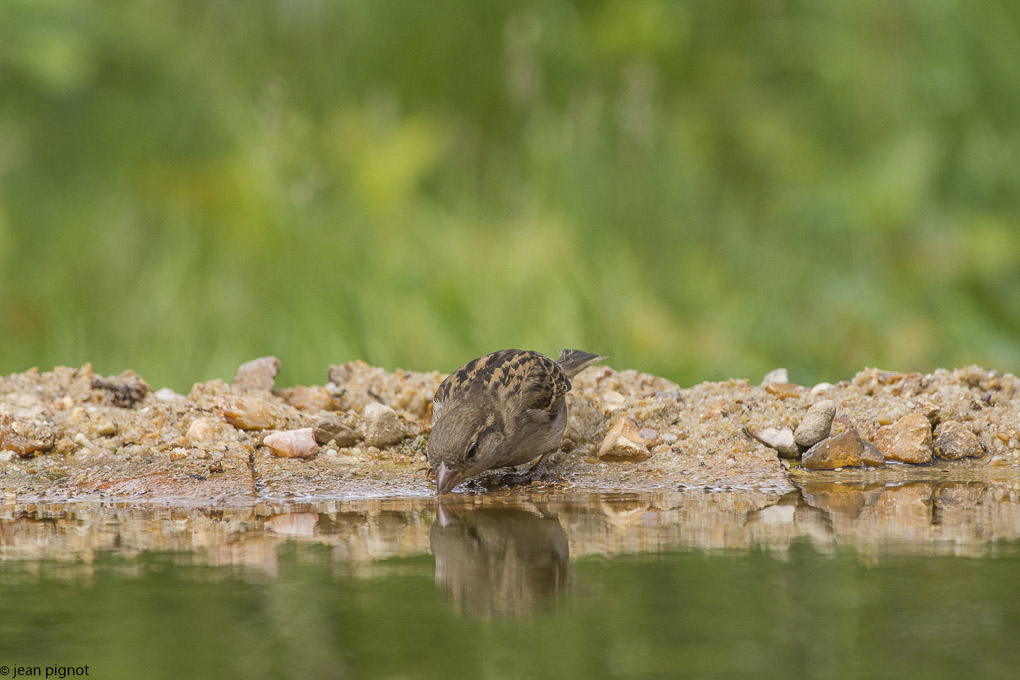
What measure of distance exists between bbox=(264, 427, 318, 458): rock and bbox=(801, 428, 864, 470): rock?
1709 mm

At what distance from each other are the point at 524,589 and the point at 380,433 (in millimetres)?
1835

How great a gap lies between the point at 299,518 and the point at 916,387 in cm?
247

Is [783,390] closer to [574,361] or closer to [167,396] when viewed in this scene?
[574,361]

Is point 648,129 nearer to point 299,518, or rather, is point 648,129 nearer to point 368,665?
point 299,518

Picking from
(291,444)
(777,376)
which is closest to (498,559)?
(291,444)

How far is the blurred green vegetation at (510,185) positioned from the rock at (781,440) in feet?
3.41

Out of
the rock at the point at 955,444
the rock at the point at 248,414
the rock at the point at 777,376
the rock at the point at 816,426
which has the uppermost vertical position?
the rock at the point at 777,376

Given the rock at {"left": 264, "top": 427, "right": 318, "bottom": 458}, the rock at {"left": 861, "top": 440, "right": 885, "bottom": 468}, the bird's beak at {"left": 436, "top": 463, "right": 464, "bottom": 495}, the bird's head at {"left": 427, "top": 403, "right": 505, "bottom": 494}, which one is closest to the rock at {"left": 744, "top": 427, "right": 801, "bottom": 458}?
the rock at {"left": 861, "top": 440, "right": 885, "bottom": 468}

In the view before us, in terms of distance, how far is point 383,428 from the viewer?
391 centimetres

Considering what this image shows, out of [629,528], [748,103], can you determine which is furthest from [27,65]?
[629,528]

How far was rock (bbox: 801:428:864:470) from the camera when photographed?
3729 millimetres

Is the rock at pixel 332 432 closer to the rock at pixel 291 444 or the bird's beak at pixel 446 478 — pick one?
the rock at pixel 291 444

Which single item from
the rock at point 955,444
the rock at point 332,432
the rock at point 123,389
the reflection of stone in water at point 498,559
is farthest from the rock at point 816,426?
the rock at point 123,389

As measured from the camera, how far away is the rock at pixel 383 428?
3910 millimetres
